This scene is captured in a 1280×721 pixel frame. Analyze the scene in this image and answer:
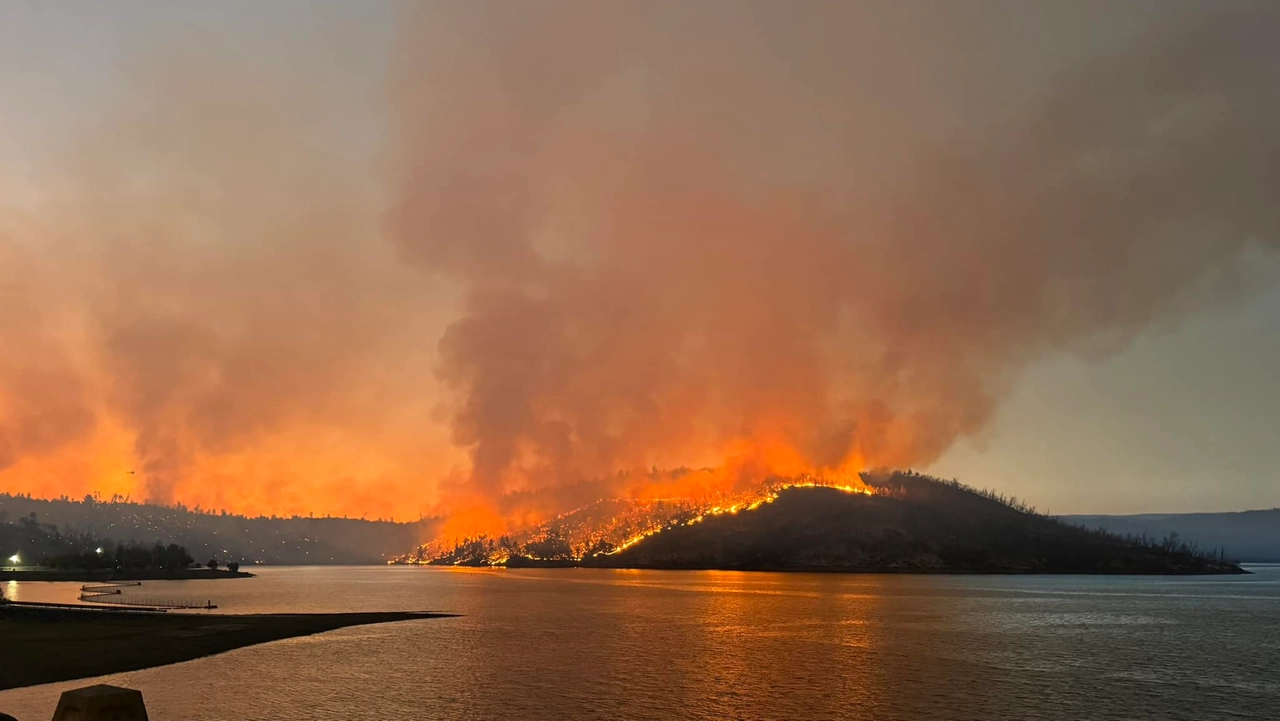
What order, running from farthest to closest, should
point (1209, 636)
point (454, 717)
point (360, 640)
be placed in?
point (1209, 636)
point (360, 640)
point (454, 717)

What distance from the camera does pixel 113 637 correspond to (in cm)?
10269

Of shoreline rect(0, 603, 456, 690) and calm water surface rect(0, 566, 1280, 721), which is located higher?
shoreline rect(0, 603, 456, 690)

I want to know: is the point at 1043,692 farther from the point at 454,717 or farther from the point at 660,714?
the point at 454,717

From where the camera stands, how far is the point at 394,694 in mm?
74812

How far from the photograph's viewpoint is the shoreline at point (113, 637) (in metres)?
80.2

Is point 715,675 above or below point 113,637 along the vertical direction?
below

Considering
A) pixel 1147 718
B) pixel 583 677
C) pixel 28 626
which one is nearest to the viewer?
pixel 1147 718

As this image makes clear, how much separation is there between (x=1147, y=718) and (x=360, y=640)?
97.8 m

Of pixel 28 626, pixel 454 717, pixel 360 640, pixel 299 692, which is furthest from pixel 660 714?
pixel 28 626

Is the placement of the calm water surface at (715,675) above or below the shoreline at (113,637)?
below

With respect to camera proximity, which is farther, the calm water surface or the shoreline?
the shoreline

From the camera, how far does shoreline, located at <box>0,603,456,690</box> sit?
8019cm

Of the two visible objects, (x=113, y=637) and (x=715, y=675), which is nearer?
(x=715, y=675)

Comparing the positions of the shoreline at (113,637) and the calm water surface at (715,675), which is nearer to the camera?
the calm water surface at (715,675)
